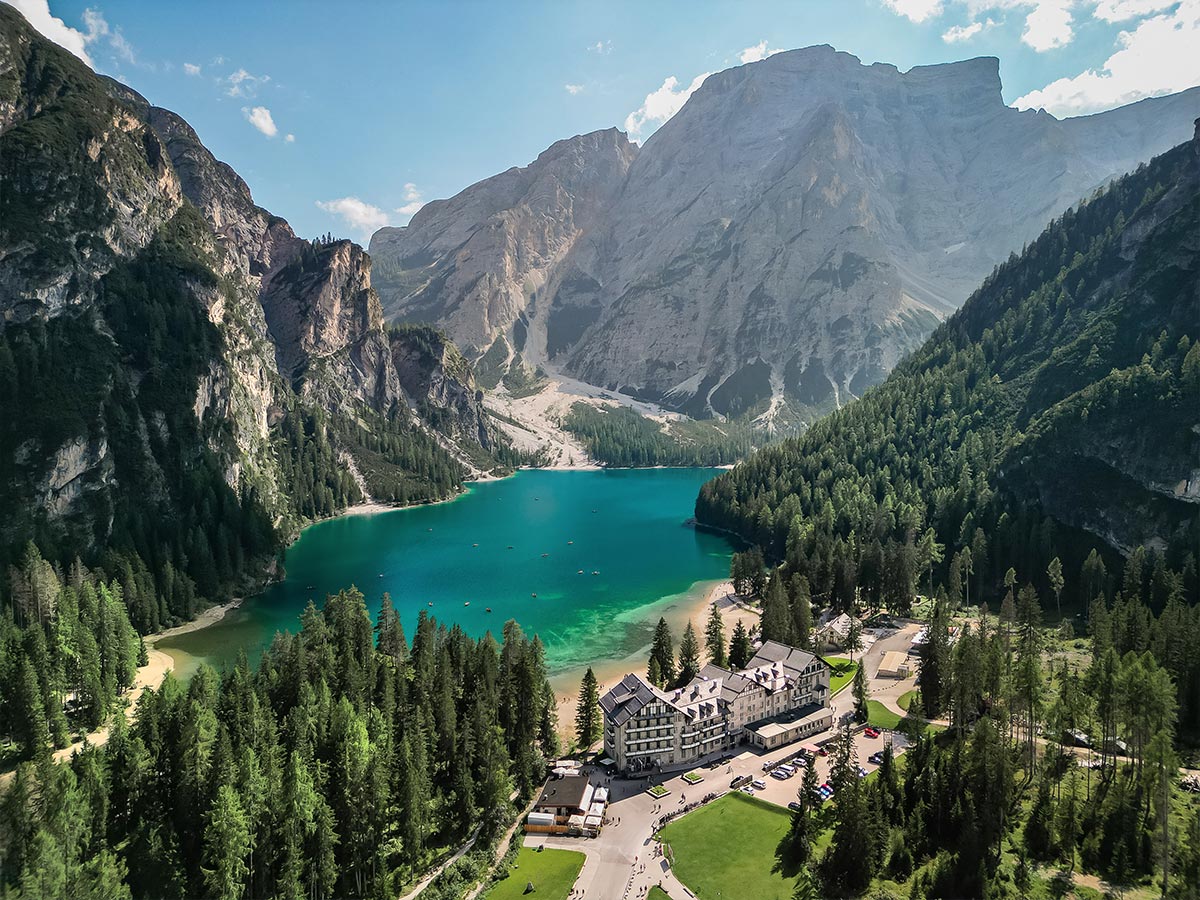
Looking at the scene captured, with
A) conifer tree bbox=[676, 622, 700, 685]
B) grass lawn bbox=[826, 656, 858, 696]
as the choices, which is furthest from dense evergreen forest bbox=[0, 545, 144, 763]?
grass lawn bbox=[826, 656, 858, 696]

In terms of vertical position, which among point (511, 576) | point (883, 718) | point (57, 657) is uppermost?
point (57, 657)

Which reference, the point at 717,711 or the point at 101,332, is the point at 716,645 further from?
the point at 101,332

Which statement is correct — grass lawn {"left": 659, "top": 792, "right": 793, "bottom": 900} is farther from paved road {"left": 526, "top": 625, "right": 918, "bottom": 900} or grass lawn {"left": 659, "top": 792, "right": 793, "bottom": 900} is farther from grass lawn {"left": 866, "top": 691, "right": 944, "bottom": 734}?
grass lawn {"left": 866, "top": 691, "right": 944, "bottom": 734}

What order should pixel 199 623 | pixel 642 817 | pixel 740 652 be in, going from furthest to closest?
pixel 199 623 < pixel 740 652 < pixel 642 817

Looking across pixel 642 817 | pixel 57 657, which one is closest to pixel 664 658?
pixel 642 817

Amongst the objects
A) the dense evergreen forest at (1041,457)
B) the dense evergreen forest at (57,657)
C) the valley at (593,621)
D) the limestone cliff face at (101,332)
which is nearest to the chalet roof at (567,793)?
the valley at (593,621)

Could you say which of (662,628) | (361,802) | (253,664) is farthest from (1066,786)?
(253,664)

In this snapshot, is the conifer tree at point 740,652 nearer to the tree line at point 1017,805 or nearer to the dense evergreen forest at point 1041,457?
the dense evergreen forest at point 1041,457

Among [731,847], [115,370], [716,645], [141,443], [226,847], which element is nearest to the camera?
[226,847]
